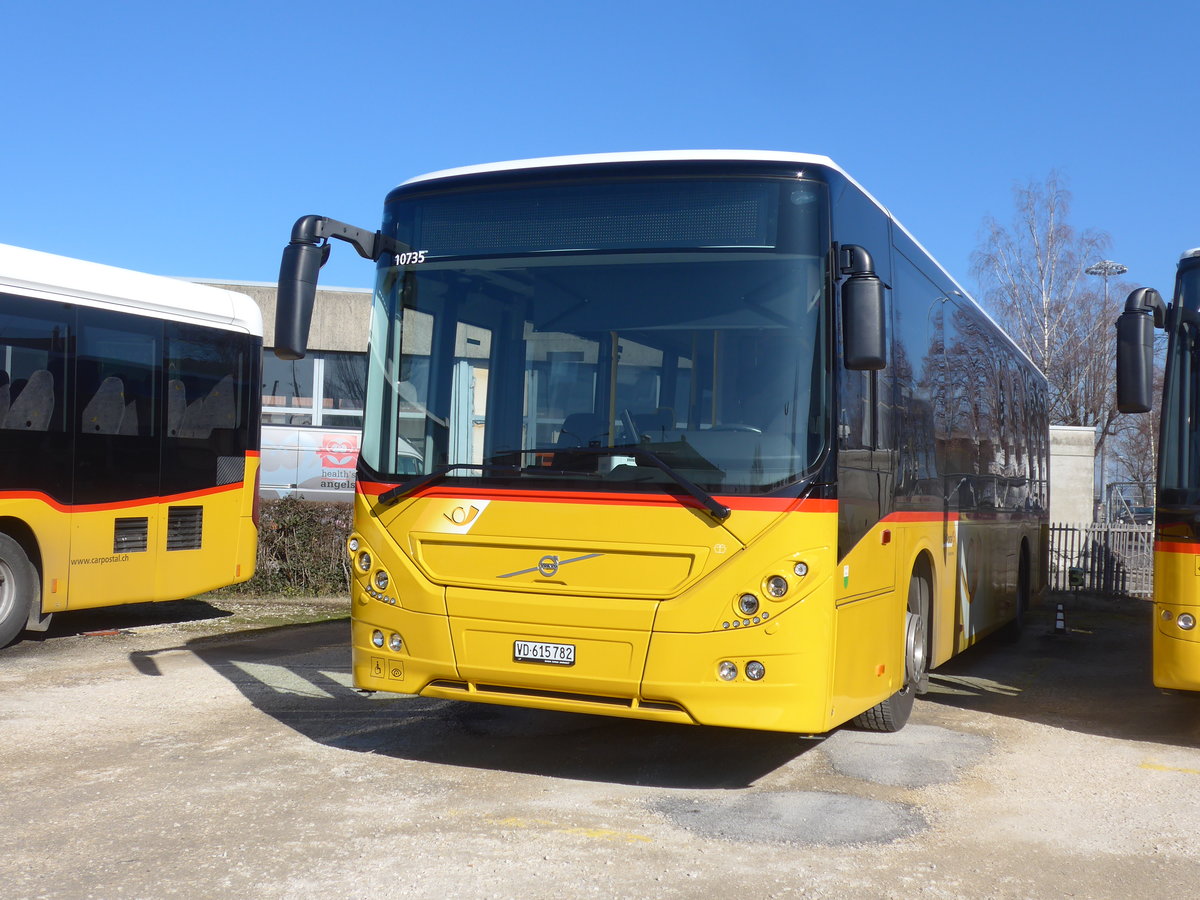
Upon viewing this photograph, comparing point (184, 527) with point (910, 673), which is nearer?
point (910, 673)

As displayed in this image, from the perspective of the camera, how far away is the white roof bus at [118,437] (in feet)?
36.4

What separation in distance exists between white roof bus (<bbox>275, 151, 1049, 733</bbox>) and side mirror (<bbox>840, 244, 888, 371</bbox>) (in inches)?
0.5

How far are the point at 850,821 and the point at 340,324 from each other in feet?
98.5

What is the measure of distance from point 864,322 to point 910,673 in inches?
119

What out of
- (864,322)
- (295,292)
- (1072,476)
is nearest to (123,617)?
(295,292)

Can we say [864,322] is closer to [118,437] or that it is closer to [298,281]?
[298,281]

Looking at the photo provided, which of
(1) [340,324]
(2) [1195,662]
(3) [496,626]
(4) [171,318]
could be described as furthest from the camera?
(1) [340,324]

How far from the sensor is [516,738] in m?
8.06

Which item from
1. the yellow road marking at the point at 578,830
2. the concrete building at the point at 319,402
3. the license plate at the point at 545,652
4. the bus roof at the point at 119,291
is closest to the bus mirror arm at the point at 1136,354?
the license plate at the point at 545,652

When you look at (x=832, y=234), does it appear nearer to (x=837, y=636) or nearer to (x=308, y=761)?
(x=837, y=636)

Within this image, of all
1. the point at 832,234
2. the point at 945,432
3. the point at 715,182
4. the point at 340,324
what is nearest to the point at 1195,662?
the point at 945,432

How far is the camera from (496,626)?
6.69 metres

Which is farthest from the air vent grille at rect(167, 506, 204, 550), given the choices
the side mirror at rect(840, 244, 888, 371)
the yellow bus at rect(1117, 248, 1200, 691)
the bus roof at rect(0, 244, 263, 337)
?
the yellow bus at rect(1117, 248, 1200, 691)

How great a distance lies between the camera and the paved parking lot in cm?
525
